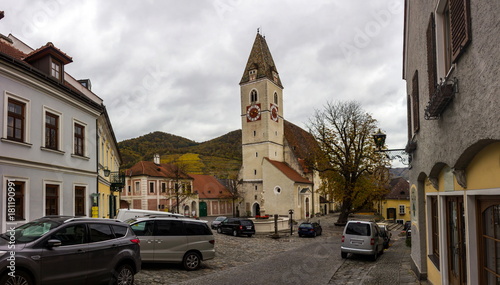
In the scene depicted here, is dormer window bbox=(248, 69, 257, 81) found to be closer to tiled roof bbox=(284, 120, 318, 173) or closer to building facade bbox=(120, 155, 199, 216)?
tiled roof bbox=(284, 120, 318, 173)

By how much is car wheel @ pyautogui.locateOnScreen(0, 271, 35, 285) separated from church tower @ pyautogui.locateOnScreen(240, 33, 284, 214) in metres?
49.3

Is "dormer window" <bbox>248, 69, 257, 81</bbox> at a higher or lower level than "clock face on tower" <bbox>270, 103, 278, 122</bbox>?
higher

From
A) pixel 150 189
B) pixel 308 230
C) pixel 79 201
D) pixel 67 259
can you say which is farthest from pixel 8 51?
pixel 150 189

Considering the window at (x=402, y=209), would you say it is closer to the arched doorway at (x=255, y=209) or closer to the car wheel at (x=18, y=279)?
the arched doorway at (x=255, y=209)

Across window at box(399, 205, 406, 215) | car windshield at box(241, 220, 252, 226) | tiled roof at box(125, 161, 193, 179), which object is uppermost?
tiled roof at box(125, 161, 193, 179)

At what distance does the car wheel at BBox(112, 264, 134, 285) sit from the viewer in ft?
30.1

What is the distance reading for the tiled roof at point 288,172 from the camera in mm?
54344

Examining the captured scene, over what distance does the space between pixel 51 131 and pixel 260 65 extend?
47506mm

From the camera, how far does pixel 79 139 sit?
17781 millimetres

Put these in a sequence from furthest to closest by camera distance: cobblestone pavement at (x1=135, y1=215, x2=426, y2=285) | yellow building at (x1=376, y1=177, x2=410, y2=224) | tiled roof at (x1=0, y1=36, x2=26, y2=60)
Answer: yellow building at (x1=376, y1=177, x2=410, y2=224), tiled roof at (x1=0, y1=36, x2=26, y2=60), cobblestone pavement at (x1=135, y1=215, x2=426, y2=285)

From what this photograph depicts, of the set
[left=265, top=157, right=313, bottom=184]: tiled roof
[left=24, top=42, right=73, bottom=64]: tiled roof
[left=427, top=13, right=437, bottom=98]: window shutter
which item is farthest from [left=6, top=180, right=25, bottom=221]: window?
[left=265, top=157, right=313, bottom=184]: tiled roof

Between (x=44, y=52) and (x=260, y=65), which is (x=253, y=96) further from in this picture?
(x=44, y=52)

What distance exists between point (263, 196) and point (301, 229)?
2428cm

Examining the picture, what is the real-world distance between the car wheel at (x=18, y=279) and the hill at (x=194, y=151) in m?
A: 80.7
